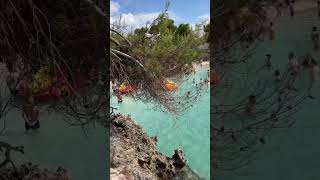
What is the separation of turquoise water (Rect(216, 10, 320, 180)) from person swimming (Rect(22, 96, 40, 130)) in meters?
0.85

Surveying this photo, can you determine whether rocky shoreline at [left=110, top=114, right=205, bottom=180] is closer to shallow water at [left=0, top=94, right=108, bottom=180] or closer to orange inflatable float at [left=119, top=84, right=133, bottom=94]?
orange inflatable float at [left=119, top=84, right=133, bottom=94]

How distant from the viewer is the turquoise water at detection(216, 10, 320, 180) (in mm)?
1701

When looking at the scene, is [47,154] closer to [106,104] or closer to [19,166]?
[19,166]

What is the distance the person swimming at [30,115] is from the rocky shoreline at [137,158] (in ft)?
2.95

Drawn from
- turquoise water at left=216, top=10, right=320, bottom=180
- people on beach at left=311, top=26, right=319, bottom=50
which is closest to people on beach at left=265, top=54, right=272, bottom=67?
turquoise water at left=216, top=10, right=320, bottom=180

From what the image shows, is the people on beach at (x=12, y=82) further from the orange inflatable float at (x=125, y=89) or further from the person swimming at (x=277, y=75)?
the person swimming at (x=277, y=75)

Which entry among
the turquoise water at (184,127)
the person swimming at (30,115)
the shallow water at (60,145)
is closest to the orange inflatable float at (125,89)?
the turquoise water at (184,127)

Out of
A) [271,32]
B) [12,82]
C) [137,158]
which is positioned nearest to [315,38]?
[271,32]

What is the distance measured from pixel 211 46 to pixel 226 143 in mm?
427

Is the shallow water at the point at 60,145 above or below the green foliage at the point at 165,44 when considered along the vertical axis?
below

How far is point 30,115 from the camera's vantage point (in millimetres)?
1709

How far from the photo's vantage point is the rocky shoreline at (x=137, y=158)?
107 inches

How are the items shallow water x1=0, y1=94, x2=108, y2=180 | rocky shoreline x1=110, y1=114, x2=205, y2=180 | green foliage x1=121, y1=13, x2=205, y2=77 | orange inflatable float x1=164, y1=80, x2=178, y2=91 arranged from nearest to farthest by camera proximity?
shallow water x1=0, y1=94, x2=108, y2=180 → green foliage x1=121, y1=13, x2=205, y2=77 → orange inflatable float x1=164, y1=80, x2=178, y2=91 → rocky shoreline x1=110, y1=114, x2=205, y2=180

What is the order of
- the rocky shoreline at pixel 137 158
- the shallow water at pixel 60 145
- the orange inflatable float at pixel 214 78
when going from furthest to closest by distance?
1. the rocky shoreline at pixel 137 158
2. the orange inflatable float at pixel 214 78
3. the shallow water at pixel 60 145
